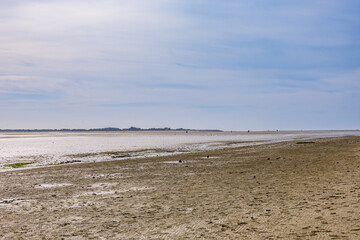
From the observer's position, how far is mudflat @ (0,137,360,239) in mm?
8599

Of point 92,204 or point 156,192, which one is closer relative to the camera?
point 92,204

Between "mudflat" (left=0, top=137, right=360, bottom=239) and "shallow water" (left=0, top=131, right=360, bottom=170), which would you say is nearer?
"mudflat" (left=0, top=137, right=360, bottom=239)

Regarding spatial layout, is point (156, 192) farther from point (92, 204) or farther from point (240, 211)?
point (240, 211)

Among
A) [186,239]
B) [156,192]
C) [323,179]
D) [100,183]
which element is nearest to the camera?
[186,239]

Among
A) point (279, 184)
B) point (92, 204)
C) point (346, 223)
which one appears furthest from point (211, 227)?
point (279, 184)

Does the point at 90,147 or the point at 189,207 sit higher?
the point at 189,207

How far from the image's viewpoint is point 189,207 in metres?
11.4

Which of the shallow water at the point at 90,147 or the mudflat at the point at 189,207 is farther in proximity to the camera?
the shallow water at the point at 90,147

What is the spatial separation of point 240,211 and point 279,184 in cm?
545

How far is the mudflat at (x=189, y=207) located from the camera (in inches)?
339

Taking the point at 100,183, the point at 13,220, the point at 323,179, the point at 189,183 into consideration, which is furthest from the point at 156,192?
the point at 323,179

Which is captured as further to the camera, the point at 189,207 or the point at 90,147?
the point at 90,147

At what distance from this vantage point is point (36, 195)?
48.2ft

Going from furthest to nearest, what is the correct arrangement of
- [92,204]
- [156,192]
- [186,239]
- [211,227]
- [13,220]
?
1. [156,192]
2. [92,204]
3. [13,220]
4. [211,227]
5. [186,239]
